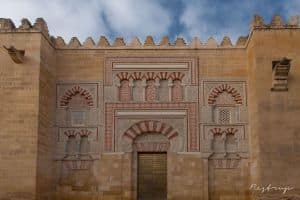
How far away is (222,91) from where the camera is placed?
10281 mm

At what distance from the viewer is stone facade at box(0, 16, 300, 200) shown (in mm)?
9156

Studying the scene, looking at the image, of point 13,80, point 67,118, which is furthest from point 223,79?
point 13,80

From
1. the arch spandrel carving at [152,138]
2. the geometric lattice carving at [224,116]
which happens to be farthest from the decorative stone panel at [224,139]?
the arch spandrel carving at [152,138]

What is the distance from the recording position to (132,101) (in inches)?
404

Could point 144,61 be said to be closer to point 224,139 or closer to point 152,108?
point 152,108

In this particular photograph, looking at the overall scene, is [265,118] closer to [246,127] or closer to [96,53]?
[246,127]

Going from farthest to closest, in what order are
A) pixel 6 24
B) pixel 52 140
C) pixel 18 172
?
pixel 52 140
pixel 6 24
pixel 18 172

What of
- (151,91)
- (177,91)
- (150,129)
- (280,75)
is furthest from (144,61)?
(280,75)

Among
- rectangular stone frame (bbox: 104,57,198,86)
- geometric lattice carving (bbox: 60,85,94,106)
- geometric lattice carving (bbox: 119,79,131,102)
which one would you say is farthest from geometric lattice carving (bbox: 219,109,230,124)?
geometric lattice carving (bbox: 60,85,94,106)

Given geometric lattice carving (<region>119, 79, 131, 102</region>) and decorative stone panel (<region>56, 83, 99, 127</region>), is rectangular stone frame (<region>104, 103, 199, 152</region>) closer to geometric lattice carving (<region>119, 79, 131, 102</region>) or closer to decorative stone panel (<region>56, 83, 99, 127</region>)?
geometric lattice carving (<region>119, 79, 131, 102</region>)

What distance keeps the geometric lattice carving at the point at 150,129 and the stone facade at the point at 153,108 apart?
20 millimetres

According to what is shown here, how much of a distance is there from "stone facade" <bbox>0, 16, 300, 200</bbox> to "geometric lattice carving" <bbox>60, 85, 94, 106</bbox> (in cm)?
2

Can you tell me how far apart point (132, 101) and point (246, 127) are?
2398 millimetres

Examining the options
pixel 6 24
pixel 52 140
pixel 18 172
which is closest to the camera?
pixel 18 172
